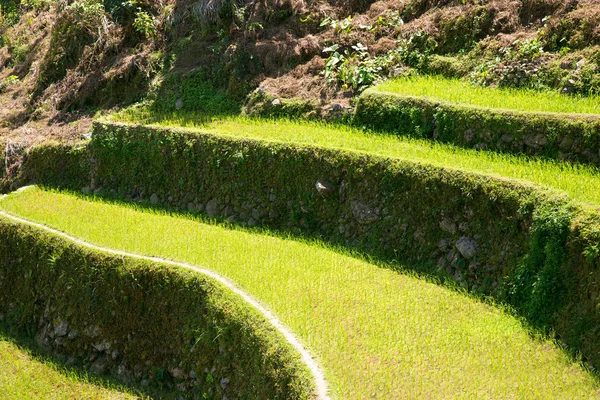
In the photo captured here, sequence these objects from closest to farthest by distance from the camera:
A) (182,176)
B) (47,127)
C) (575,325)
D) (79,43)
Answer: (575,325) < (182,176) < (47,127) < (79,43)

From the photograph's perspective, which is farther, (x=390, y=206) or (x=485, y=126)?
(x=485, y=126)

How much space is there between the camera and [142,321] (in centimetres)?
1038

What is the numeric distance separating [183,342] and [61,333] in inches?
85.5

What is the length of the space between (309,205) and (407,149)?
5.06 feet

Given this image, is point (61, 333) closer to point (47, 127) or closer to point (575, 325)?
point (47, 127)

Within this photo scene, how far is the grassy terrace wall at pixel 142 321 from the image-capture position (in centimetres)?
868

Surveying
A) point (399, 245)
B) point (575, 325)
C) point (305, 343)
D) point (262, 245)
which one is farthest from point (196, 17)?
point (575, 325)

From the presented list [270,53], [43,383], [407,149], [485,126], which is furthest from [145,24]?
[43,383]

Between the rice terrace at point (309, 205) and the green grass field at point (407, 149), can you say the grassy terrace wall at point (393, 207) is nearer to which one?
the rice terrace at point (309, 205)

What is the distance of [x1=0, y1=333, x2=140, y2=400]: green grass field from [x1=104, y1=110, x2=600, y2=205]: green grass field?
4.21m

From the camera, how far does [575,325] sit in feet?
26.2

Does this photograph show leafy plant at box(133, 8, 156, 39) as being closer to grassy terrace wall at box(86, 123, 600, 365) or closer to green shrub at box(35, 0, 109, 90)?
green shrub at box(35, 0, 109, 90)

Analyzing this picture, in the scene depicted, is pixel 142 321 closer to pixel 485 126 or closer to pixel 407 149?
pixel 407 149

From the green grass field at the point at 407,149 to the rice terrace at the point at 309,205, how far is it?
5 centimetres
